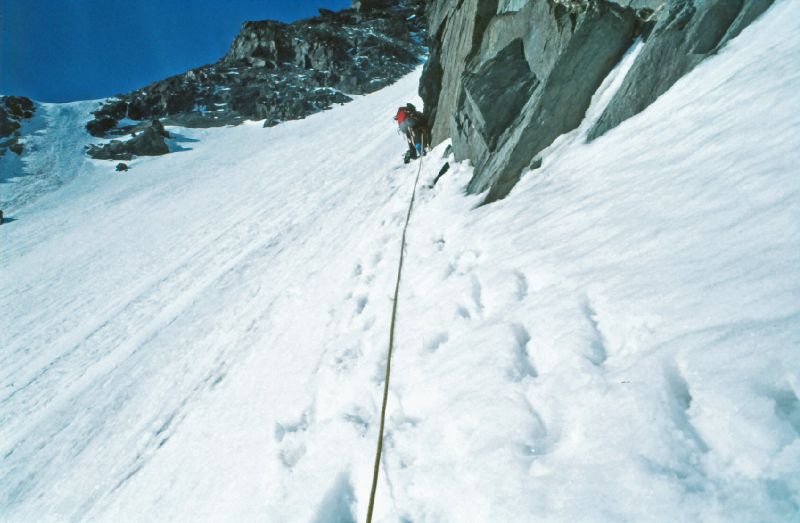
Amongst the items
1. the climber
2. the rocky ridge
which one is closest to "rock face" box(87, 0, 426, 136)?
the rocky ridge

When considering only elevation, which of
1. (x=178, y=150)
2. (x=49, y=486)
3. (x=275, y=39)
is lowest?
(x=49, y=486)

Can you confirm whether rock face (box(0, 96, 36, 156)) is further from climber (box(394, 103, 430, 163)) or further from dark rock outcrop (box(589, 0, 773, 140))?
dark rock outcrop (box(589, 0, 773, 140))

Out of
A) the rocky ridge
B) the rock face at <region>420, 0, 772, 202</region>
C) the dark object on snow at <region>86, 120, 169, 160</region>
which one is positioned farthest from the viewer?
the rocky ridge

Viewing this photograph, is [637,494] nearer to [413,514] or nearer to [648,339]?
[648,339]

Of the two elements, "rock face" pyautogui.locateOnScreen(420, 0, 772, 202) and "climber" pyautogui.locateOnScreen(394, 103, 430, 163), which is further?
"climber" pyautogui.locateOnScreen(394, 103, 430, 163)

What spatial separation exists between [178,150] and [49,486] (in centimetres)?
2941

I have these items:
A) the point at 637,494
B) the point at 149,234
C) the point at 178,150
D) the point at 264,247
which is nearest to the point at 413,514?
the point at 637,494

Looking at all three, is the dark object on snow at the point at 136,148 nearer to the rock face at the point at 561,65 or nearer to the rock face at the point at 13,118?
the rock face at the point at 13,118

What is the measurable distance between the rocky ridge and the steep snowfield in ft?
95.3

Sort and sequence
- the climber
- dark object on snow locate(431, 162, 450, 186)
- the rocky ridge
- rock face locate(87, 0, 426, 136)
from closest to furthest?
dark object on snow locate(431, 162, 450, 186)
the climber
the rocky ridge
rock face locate(87, 0, 426, 136)

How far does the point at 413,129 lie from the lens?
11844mm

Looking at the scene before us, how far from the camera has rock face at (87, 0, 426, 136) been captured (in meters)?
36.6

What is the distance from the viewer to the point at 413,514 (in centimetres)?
187

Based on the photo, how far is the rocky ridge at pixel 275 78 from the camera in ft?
117
